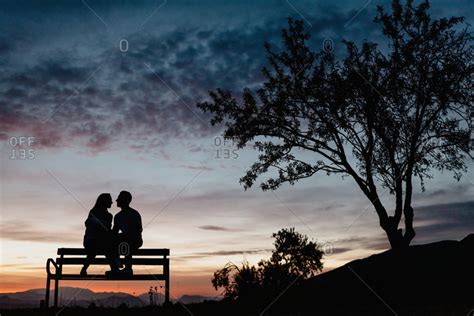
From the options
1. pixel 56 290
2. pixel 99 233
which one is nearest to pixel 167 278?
pixel 99 233

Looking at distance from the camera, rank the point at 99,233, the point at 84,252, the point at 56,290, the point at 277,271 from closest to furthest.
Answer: the point at 56,290 → the point at 99,233 → the point at 84,252 → the point at 277,271

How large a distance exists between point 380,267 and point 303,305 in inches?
171

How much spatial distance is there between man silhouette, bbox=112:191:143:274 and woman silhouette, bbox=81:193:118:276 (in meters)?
0.22

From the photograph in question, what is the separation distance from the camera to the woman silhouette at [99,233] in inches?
550

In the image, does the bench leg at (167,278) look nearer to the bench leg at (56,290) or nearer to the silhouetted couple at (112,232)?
the silhouetted couple at (112,232)

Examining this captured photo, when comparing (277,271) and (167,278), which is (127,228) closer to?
(167,278)

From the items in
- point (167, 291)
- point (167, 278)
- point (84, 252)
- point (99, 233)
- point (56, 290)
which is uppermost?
point (99, 233)

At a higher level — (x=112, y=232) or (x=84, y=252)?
(x=112, y=232)

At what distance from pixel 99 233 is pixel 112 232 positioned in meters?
0.32

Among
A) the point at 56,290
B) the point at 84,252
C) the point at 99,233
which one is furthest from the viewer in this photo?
the point at 84,252

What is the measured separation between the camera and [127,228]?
46.0 feet

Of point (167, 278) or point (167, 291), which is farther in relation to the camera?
point (167, 278)

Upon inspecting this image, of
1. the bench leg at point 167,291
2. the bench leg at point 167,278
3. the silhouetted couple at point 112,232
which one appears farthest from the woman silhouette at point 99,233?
the bench leg at point 167,291

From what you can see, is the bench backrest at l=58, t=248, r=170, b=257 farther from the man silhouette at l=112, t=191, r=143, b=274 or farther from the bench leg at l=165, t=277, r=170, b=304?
the bench leg at l=165, t=277, r=170, b=304
